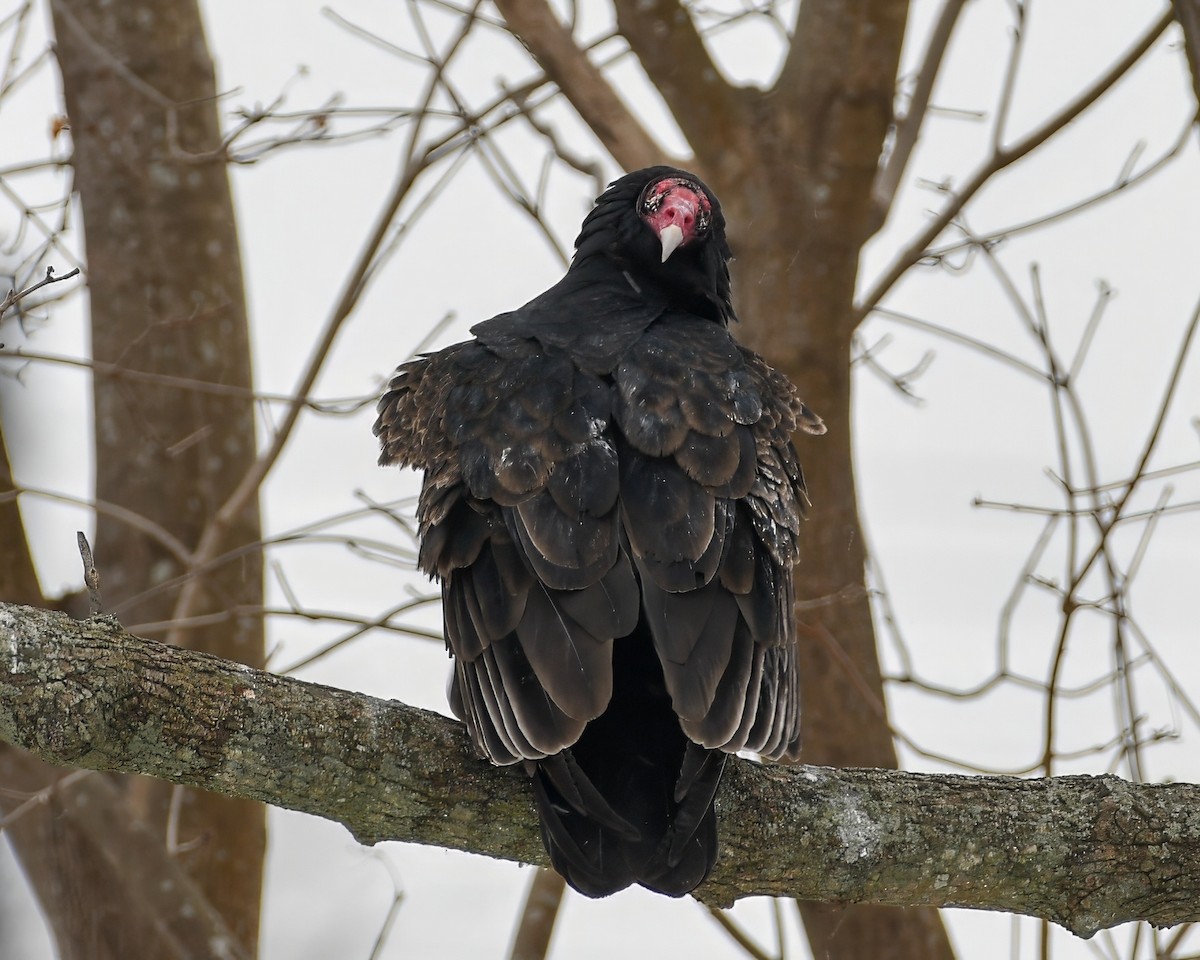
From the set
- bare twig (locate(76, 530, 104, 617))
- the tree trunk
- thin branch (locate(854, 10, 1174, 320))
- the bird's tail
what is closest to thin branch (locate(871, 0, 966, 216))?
thin branch (locate(854, 10, 1174, 320))

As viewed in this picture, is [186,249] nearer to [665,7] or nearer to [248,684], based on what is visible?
[665,7]

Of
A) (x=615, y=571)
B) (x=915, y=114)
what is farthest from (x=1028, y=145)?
(x=615, y=571)

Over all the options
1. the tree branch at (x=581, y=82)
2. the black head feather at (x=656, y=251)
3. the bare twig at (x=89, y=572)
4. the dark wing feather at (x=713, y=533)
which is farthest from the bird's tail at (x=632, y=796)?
the tree branch at (x=581, y=82)

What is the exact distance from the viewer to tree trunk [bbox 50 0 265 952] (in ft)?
16.1

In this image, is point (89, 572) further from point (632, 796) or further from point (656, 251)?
point (656, 251)

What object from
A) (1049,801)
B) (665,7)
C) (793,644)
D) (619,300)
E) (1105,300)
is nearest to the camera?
(1049,801)

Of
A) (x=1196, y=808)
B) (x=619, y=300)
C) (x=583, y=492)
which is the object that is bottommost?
(x=1196, y=808)

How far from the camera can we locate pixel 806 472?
14.0ft

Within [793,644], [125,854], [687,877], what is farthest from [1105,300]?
[125,854]

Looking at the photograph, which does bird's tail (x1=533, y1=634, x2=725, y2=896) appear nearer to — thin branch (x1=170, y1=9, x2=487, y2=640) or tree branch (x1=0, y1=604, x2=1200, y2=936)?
tree branch (x1=0, y1=604, x2=1200, y2=936)

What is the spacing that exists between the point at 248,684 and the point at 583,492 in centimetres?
71

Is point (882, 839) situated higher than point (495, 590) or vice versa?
point (495, 590)

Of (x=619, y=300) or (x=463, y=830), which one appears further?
(x=619, y=300)

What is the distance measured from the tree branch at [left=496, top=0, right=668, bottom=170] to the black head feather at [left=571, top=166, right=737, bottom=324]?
50 centimetres
